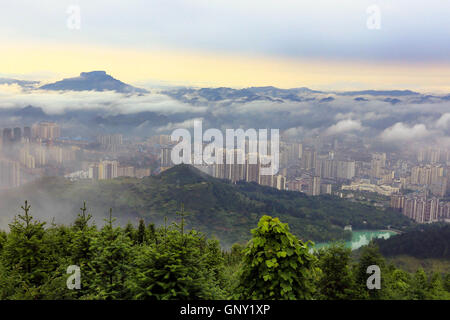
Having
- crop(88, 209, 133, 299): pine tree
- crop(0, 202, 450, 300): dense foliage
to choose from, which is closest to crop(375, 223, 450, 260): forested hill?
crop(0, 202, 450, 300): dense foliage

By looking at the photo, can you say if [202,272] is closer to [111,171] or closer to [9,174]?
[111,171]

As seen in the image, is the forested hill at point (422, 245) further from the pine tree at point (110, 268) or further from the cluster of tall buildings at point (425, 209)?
the pine tree at point (110, 268)

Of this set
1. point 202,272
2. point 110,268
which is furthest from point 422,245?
point 110,268

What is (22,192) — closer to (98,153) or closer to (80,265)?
(98,153)

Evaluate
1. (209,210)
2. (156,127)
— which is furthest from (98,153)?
(209,210)

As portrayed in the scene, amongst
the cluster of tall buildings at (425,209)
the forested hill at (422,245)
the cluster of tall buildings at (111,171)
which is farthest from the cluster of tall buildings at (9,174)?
the cluster of tall buildings at (425,209)
